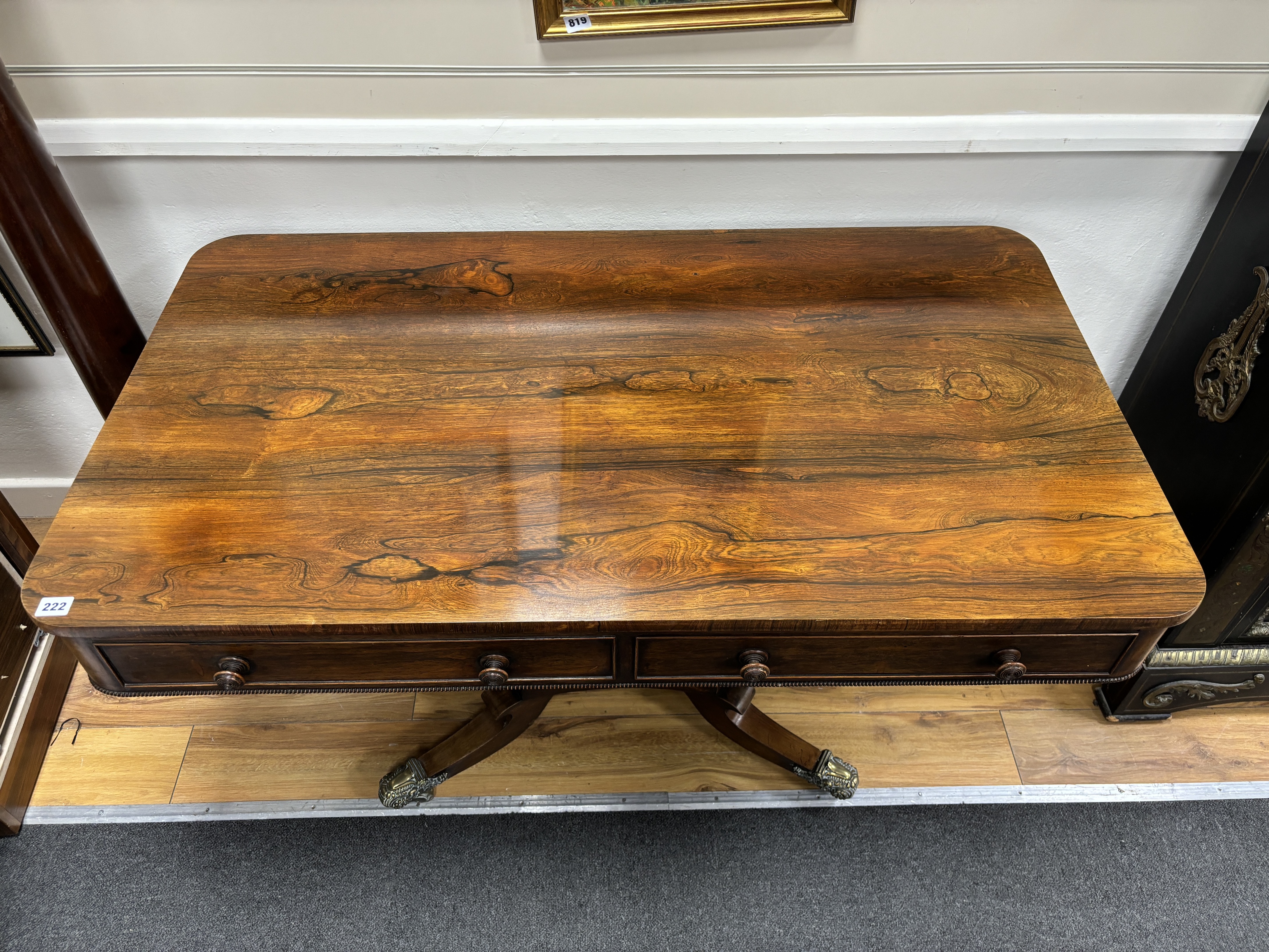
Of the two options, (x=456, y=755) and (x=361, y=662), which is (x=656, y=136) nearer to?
(x=361, y=662)

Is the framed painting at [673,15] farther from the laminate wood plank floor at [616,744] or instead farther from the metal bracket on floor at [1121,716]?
the metal bracket on floor at [1121,716]

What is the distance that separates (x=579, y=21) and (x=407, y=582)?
0.88 metres

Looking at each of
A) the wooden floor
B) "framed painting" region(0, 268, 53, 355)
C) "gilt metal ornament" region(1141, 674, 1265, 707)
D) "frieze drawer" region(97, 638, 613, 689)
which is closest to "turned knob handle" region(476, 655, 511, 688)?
"frieze drawer" region(97, 638, 613, 689)

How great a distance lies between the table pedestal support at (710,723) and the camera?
152 centimetres

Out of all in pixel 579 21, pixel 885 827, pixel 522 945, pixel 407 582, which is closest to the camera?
pixel 407 582

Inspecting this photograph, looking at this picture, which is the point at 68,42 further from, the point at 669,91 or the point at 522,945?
the point at 522,945

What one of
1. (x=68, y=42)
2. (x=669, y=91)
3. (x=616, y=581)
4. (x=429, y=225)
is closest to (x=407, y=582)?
(x=616, y=581)

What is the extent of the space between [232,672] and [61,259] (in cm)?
76

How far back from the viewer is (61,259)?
4.25 feet

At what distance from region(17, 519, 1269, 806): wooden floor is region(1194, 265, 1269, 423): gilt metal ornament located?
24.1 inches

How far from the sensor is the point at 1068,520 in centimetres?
104

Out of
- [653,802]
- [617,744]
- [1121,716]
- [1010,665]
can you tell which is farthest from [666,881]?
[1121,716]

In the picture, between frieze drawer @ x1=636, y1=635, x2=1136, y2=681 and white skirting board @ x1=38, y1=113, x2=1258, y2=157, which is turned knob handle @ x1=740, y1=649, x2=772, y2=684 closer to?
frieze drawer @ x1=636, y1=635, x2=1136, y2=681

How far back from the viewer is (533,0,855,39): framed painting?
1.24 meters
